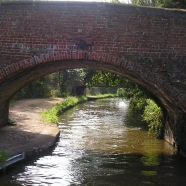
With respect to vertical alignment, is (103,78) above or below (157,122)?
above

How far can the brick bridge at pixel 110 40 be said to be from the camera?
28.8ft

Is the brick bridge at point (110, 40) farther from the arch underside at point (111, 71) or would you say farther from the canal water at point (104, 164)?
the canal water at point (104, 164)

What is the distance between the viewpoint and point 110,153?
37.6ft

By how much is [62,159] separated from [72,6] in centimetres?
454

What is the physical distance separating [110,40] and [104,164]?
12.0 ft

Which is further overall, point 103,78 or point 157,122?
point 103,78

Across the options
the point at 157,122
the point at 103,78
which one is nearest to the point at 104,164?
the point at 157,122

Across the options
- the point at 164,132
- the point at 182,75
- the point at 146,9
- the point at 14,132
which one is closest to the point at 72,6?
the point at 146,9

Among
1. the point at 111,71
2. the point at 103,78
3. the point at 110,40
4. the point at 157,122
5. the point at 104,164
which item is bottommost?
the point at 104,164

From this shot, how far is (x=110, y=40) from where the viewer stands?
29.0ft

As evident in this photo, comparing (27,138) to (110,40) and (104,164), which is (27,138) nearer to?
(104,164)

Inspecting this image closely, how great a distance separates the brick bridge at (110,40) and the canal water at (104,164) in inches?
83.0

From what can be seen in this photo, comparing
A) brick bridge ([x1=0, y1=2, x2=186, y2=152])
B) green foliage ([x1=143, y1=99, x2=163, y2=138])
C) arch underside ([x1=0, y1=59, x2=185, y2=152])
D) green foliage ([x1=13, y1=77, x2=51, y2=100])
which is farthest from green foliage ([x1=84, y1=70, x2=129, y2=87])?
green foliage ([x1=13, y1=77, x2=51, y2=100])

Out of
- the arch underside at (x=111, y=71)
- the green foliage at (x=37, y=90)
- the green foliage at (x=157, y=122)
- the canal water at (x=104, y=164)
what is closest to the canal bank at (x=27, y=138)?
the canal water at (x=104, y=164)
